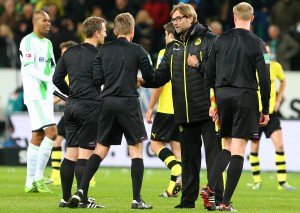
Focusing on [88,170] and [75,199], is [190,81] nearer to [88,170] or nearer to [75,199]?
[88,170]

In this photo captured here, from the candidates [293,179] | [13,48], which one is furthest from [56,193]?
[13,48]

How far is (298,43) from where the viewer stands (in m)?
23.4

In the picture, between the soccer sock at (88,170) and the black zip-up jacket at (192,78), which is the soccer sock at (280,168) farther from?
the soccer sock at (88,170)

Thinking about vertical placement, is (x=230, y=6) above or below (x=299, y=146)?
above

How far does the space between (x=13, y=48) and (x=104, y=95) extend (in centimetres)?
1282

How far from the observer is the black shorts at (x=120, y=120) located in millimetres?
11812

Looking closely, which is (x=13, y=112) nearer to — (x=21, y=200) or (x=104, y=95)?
(x=21, y=200)

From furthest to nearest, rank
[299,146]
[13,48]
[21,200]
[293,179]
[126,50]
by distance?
[13,48], [299,146], [293,179], [21,200], [126,50]

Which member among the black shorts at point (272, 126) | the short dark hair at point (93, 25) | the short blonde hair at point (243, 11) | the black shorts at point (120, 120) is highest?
the short blonde hair at point (243, 11)

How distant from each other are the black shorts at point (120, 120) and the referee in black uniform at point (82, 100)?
0.45 meters

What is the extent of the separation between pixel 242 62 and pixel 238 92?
0.34 meters

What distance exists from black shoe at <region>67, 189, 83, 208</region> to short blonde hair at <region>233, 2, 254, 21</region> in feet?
8.96

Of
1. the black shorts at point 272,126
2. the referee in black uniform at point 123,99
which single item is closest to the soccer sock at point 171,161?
the black shorts at point 272,126

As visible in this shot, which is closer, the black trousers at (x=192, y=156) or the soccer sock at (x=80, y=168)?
the black trousers at (x=192, y=156)
